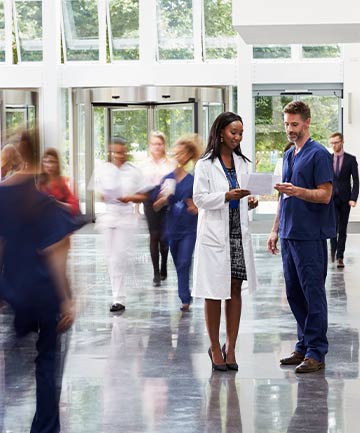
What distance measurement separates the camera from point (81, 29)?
28562mm

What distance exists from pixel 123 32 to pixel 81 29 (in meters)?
1.11

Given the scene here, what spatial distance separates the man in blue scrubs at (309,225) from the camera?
803 cm

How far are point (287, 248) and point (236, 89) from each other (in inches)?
763

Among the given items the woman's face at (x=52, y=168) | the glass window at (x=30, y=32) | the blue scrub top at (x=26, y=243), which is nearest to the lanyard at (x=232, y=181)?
the woman's face at (x=52, y=168)

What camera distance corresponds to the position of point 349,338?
9547 mm

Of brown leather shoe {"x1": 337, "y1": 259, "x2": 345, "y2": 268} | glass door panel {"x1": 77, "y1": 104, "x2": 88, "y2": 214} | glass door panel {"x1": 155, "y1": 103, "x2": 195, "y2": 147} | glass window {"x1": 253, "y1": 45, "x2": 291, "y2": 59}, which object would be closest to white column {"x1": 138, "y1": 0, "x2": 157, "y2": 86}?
glass door panel {"x1": 155, "y1": 103, "x2": 195, "y2": 147}

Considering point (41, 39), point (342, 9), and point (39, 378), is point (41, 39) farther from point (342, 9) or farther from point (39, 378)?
point (39, 378)

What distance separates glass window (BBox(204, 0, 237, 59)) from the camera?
2803cm

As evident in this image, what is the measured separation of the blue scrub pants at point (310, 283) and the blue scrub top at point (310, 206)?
0.08 m

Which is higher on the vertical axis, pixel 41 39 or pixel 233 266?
pixel 41 39

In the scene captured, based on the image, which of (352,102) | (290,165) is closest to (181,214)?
(290,165)

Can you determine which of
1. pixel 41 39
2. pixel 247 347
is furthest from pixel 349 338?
pixel 41 39

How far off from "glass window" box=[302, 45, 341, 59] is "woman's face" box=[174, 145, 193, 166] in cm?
1585

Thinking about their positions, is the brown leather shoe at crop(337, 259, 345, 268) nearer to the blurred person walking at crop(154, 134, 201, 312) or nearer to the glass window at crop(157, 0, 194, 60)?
the blurred person walking at crop(154, 134, 201, 312)
